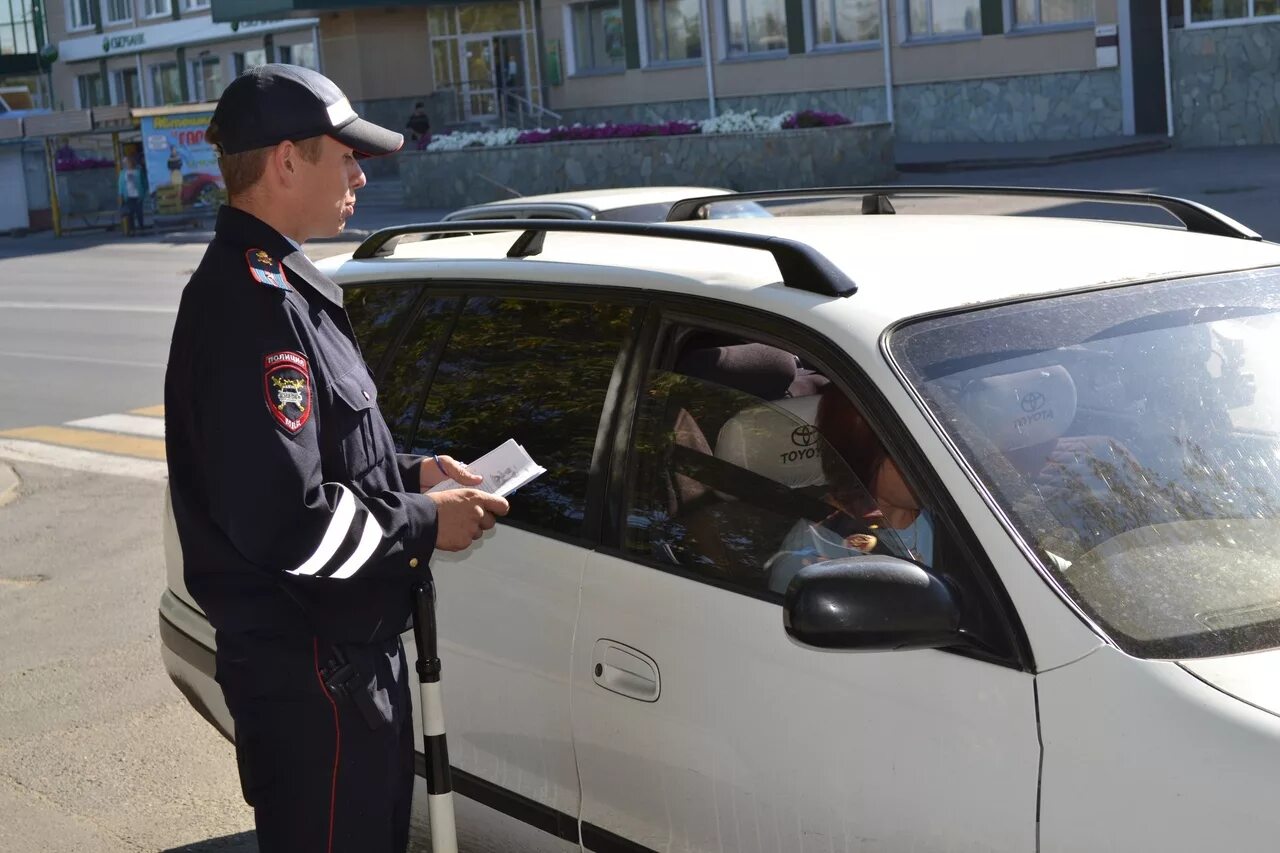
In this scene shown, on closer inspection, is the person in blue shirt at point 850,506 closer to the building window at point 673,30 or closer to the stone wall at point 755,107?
the stone wall at point 755,107

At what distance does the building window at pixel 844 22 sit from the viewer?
111 feet

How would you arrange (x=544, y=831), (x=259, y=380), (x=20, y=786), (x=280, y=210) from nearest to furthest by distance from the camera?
(x=259, y=380), (x=280, y=210), (x=544, y=831), (x=20, y=786)

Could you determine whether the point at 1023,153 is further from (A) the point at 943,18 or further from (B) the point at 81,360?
(B) the point at 81,360

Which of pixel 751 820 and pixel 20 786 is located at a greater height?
pixel 751 820

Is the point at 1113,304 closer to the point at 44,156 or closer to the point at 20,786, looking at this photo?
the point at 20,786

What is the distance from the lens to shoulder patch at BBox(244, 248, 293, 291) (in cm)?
250

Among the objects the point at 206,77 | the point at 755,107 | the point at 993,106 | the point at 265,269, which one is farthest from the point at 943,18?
the point at 265,269

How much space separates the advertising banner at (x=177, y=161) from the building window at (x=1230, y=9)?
1943cm

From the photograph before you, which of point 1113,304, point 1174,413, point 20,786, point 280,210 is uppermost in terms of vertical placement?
point 280,210

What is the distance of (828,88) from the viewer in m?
34.7

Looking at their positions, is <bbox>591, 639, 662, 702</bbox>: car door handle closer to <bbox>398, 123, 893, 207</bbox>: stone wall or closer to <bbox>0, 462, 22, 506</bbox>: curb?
<bbox>0, 462, 22, 506</bbox>: curb

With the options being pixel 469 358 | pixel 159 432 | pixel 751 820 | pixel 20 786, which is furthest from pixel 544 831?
pixel 159 432

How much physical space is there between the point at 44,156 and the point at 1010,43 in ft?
78.4

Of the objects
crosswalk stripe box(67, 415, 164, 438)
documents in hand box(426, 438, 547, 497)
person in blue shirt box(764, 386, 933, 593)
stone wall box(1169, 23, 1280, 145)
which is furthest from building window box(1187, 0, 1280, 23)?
documents in hand box(426, 438, 547, 497)
